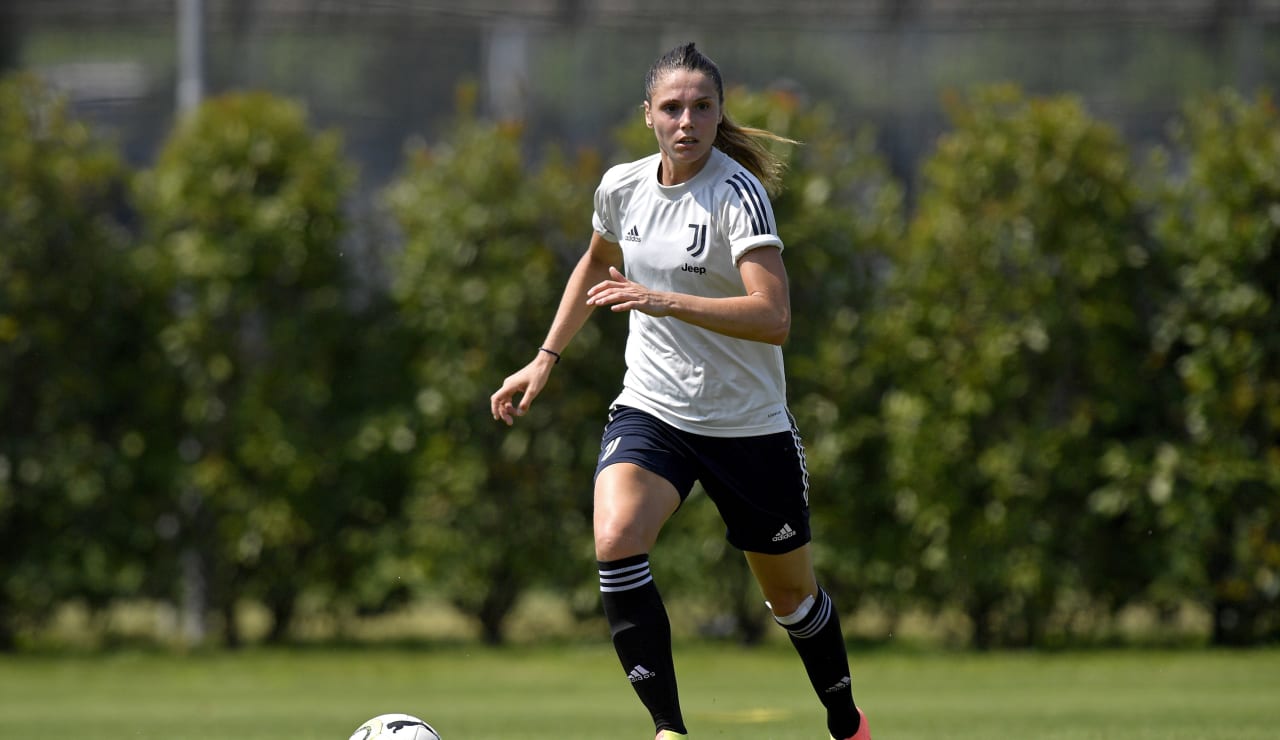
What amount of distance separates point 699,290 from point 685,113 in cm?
59

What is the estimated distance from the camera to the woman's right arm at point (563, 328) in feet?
18.7

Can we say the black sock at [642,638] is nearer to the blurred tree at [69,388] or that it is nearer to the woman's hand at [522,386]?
the woman's hand at [522,386]

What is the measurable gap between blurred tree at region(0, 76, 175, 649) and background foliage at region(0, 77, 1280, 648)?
0.03 m

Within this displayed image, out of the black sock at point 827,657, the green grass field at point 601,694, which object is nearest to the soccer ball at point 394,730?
the black sock at point 827,657

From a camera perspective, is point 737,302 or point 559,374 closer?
point 737,302

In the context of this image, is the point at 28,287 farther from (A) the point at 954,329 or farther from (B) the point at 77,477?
(A) the point at 954,329

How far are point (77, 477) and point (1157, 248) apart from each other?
893 cm

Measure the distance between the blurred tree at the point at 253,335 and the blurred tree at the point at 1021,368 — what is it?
4.76m

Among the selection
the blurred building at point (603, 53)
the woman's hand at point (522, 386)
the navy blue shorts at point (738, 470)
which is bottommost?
the navy blue shorts at point (738, 470)

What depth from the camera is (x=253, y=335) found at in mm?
13906

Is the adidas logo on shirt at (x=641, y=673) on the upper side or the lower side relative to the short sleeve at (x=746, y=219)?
lower

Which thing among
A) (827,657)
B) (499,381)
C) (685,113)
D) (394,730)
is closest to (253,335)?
(499,381)

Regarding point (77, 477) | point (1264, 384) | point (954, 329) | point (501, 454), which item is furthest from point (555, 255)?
point (1264, 384)

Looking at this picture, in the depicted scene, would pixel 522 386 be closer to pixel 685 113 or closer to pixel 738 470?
pixel 738 470
